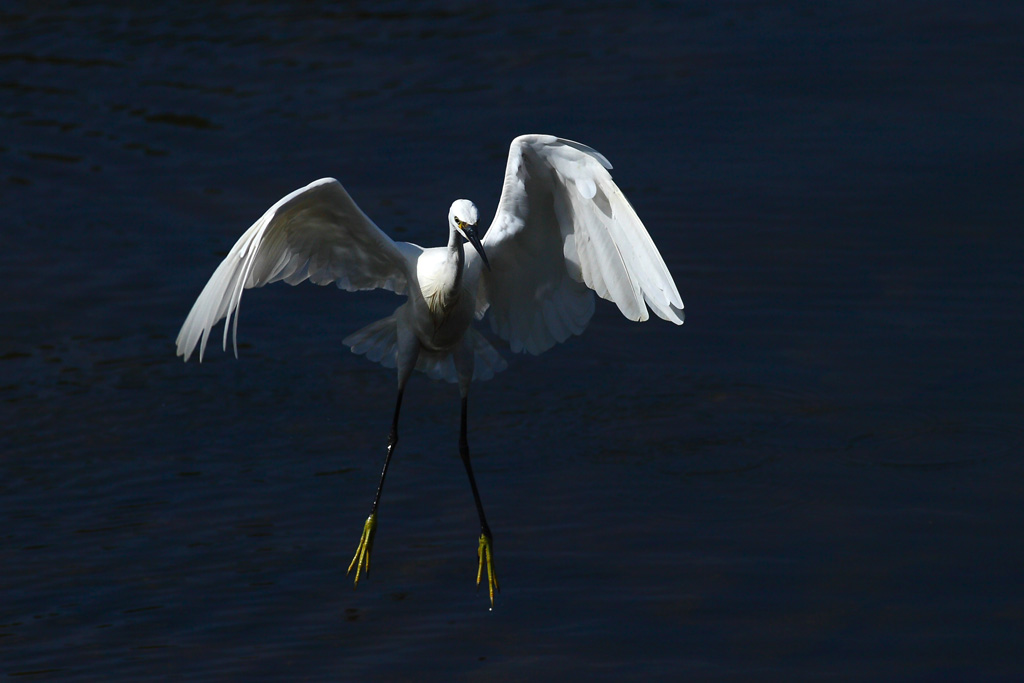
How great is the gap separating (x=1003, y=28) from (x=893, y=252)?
13.5 ft

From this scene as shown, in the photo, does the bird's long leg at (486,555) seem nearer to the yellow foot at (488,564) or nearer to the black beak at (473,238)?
the yellow foot at (488,564)

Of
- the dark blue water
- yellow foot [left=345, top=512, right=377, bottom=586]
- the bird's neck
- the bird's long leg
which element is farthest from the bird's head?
the dark blue water

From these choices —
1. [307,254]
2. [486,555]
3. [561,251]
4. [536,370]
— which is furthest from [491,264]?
[536,370]

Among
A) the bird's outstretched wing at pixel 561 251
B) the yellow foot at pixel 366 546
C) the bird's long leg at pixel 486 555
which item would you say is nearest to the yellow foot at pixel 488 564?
the bird's long leg at pixel 486 555

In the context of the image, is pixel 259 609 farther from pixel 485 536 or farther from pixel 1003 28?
pixel 1003 28

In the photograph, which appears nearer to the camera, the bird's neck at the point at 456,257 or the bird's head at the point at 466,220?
the bird's head at the point at 466,220

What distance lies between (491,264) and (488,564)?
1527mm

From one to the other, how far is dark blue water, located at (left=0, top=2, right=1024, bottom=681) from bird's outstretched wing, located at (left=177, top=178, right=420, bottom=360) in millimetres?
1507

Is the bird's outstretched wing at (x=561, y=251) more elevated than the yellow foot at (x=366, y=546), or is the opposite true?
the bird's outstretched wing at (x=561, y=251)

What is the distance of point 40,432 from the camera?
30.0ft

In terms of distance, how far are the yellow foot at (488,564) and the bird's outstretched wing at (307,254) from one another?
1411mm

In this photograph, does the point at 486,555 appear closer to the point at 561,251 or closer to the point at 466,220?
the point at 561,251

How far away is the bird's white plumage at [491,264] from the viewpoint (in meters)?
6.18

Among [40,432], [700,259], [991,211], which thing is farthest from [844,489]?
[40,432]
